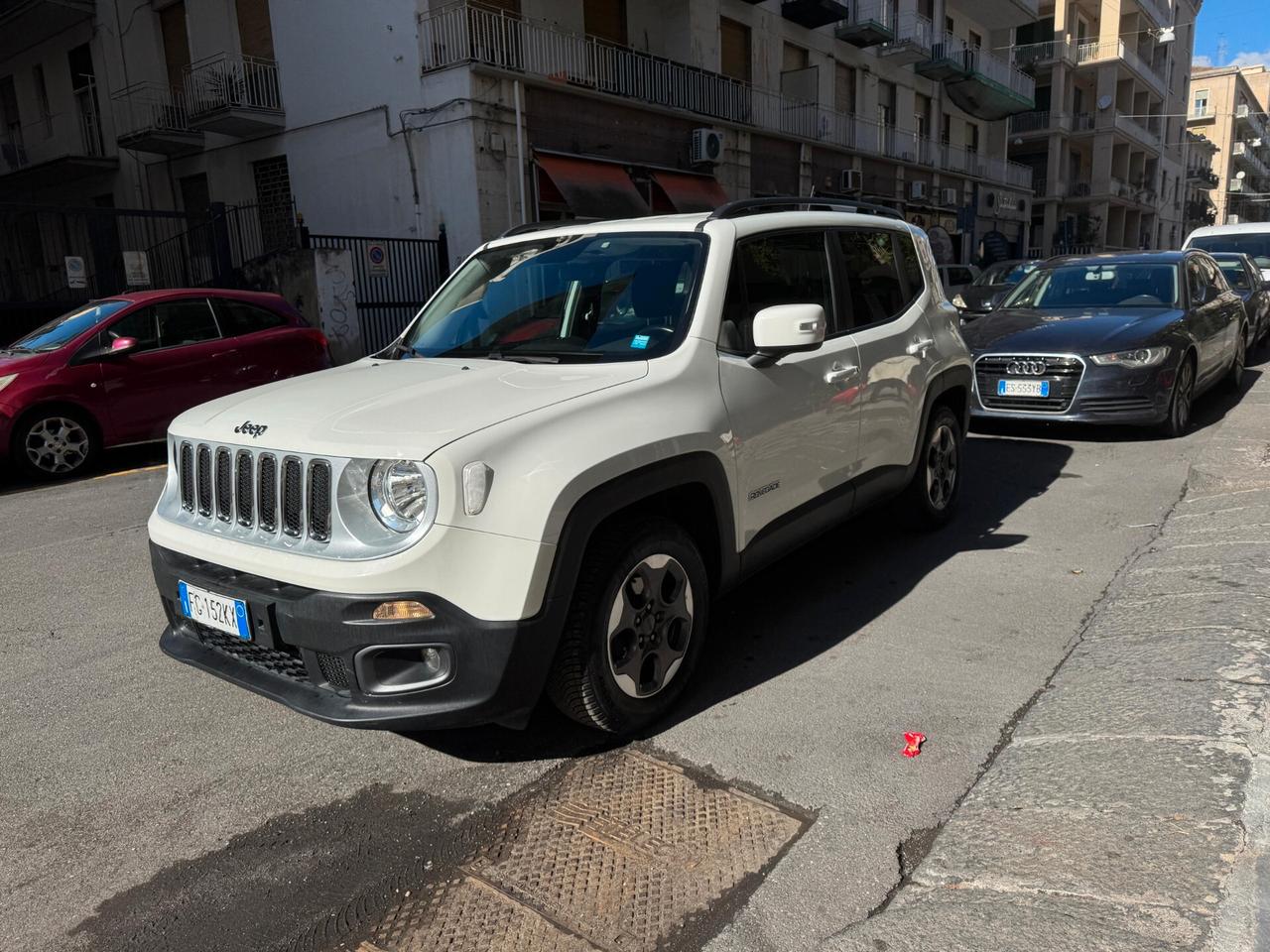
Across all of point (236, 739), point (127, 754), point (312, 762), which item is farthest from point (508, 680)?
point (127, 754)

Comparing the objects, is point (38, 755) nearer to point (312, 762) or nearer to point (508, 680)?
point (312, 762)

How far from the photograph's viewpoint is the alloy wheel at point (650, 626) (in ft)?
10.0

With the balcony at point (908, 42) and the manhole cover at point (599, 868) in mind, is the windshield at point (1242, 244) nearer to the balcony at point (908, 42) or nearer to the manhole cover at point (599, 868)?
the balcony at point (908, 42)

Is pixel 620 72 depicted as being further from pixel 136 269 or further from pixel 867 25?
pixel 136 269

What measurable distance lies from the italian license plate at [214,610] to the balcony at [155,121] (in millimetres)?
18915

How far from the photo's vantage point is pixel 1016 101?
34281 mm

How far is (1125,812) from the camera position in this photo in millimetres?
2521

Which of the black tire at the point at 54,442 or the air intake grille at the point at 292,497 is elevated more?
the air intake grille at the point at 292,497

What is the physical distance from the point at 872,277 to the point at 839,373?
2.75 feet

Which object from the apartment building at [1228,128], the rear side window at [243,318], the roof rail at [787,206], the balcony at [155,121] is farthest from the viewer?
the apartment building at [1228,128]

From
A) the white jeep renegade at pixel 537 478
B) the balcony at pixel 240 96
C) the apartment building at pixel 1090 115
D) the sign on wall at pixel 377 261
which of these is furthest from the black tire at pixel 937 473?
the apartment building at pixel 1090 115

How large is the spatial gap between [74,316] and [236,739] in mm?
7070

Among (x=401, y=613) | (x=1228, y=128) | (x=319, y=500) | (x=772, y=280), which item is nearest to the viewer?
(x=401, y=613)

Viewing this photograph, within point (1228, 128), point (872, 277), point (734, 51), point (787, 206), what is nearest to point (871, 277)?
point (872, 277)
